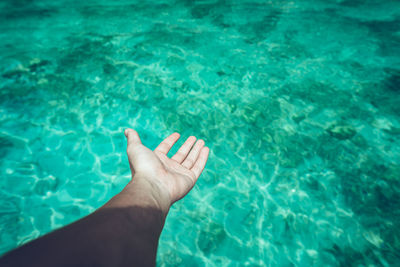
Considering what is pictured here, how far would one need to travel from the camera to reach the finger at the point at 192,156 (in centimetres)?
279

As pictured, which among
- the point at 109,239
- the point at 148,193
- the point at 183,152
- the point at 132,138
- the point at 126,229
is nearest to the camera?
the point at 109,239

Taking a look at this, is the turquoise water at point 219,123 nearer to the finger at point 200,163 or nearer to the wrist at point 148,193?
the finger at point 200,163

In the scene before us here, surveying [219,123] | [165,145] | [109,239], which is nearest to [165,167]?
[165,145]

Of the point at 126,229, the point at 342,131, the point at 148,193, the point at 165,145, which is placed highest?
the point at 126,229

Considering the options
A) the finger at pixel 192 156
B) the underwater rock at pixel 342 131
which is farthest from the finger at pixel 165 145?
the underwater rock at pixel 342 131

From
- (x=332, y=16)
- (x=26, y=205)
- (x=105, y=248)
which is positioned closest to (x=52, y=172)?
(x=26, y=205)

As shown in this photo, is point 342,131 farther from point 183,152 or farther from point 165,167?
point 165,167

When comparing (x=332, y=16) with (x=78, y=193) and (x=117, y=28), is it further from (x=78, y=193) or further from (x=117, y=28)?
(x=78, y=193)

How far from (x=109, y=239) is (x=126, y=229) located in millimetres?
156

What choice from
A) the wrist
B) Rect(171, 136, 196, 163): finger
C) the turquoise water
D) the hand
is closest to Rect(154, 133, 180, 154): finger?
the hand

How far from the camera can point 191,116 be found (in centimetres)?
448

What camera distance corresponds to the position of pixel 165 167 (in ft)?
8.05

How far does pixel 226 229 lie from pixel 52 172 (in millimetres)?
3064

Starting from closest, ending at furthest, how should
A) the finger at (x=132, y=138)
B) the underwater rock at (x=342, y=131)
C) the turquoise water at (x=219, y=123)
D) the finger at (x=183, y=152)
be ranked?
the finger at (x=132, y=138)
the finger at (x=183, y=152)
the turquoise water at (x=219, y=123)
the underwater rock at (x=342, y=131)
